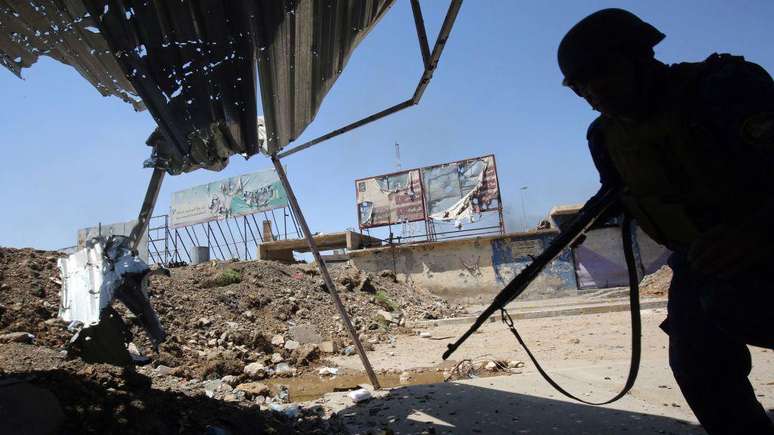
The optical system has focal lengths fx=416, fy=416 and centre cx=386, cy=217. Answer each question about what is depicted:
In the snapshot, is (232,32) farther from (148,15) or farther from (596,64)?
(596,64)

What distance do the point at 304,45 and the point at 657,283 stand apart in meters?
13.9

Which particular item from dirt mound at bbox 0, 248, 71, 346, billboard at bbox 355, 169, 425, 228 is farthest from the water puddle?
billboard at bbox 355, 169, 425, 228

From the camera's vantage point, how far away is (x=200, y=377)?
4848 millimetres

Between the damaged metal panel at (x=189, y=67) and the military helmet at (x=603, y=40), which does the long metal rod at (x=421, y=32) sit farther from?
the military helmet at (x=603, y=40)

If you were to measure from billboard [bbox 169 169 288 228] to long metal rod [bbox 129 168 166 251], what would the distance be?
17.7 m

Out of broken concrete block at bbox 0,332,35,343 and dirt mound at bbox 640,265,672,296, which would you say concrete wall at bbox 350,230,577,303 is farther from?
broken concrete block at bbox 0,332,35,343

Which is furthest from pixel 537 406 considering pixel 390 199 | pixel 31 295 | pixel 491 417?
pixel 390 199

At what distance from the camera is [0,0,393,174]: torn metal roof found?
2348 mm

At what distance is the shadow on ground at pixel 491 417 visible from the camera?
7.16 ft

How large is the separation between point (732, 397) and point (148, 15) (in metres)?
3.07

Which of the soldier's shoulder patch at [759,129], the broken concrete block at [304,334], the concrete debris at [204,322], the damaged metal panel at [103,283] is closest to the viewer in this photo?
the soldier's shoulder patch at [759,129]

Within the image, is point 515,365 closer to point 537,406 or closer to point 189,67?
point 537,406

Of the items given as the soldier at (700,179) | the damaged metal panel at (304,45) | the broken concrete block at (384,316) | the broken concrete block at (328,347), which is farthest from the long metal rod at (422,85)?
the broken concrete block at (384,316)

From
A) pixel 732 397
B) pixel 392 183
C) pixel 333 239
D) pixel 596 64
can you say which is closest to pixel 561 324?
pixel 732 397
